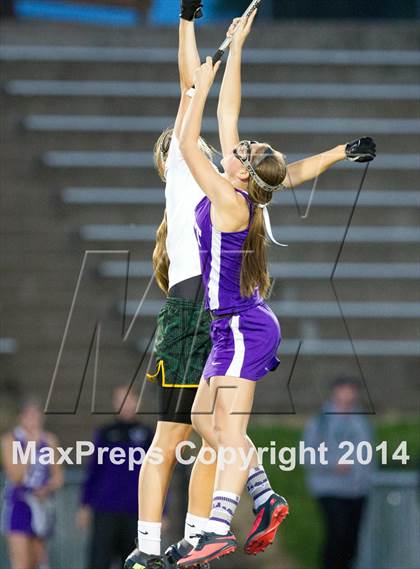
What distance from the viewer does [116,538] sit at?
625cm

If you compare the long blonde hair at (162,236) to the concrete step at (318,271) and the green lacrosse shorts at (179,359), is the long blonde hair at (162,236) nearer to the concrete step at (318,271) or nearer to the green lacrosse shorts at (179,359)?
the green lacrosse shorts at (179,359)

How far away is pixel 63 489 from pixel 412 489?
169 cm

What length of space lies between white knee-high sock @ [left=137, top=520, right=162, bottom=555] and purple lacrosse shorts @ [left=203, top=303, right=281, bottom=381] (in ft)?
1.71

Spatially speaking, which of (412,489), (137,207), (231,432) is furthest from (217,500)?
(137,207)

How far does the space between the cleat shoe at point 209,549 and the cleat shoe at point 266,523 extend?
84 mm

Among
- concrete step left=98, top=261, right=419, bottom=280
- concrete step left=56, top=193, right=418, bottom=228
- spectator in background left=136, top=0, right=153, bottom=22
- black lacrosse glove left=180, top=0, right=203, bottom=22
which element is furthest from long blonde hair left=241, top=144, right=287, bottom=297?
spectator in background left=136, top=0, right=153, bottom=22

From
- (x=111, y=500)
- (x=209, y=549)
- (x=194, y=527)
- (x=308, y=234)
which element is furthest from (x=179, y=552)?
(x=308, y=234)

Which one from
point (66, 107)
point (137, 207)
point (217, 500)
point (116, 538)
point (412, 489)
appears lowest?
point (217, 500)

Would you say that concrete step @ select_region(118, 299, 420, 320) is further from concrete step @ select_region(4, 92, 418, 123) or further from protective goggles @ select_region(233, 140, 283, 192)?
protective goggles @ select_region(233, 140, 283, 192)

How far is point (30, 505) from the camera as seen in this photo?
638 centimetres

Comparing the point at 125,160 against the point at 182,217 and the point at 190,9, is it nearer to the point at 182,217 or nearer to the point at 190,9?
the point at 182,217

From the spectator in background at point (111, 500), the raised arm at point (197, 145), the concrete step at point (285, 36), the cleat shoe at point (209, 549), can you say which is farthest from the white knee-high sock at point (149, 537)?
the concrete step at point (285, 36)

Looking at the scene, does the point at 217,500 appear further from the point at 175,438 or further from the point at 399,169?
the point at 399,169

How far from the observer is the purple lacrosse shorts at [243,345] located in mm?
4094
